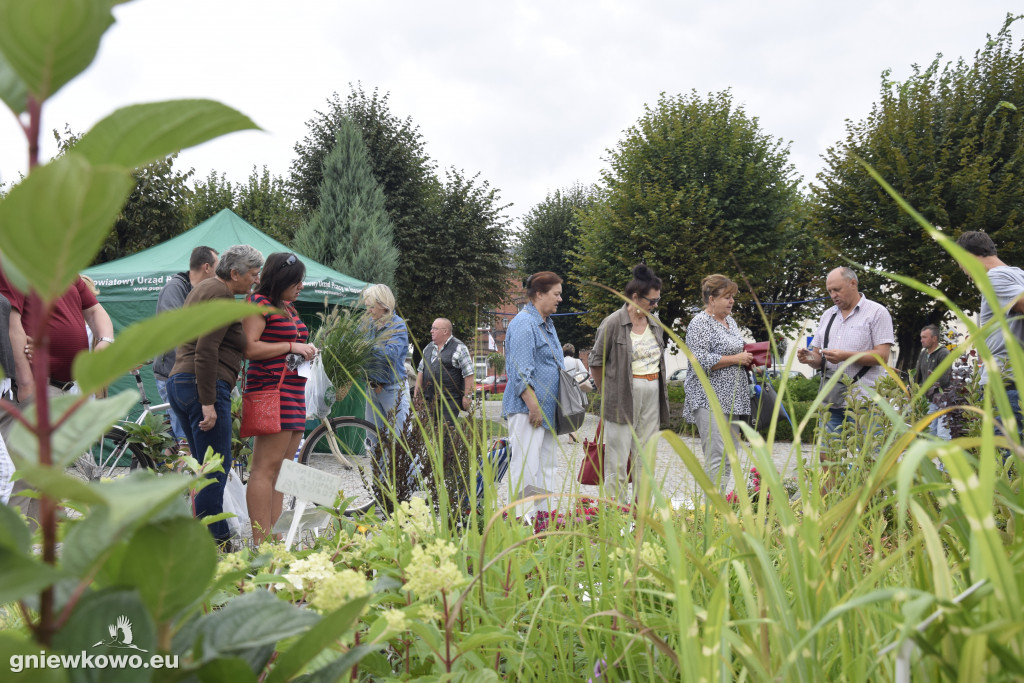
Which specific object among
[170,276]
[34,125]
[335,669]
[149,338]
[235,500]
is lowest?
[235,500]

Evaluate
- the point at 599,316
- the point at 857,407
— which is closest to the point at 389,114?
the point at 599,316

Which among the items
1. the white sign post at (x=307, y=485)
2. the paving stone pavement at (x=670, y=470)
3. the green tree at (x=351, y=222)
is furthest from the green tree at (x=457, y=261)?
the white sign post at (x=307, y=485)

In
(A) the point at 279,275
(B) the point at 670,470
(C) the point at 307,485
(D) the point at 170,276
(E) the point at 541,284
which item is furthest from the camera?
(D) the point at 170,276

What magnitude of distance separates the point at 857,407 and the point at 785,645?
2.35m

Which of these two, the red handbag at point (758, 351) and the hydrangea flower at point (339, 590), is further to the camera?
the red handbag at point (758, 351)

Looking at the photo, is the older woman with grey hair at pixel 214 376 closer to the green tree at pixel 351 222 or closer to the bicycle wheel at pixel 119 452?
the bicycle wheel at pixel 119 452

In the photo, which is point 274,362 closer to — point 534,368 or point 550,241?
point 534,368

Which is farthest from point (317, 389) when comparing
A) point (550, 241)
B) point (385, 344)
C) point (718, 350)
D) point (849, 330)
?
point (550, 241)

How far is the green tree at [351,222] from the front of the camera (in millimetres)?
18891

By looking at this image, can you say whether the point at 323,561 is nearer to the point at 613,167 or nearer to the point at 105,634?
the point at 105,634

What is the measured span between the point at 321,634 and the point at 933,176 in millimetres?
17728

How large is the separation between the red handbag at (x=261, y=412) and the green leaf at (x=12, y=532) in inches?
135

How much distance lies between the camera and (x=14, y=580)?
37cm

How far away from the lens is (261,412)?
12.1 feet
